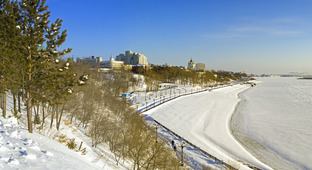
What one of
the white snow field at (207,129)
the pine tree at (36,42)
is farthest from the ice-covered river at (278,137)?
the pine tree at (36,42)

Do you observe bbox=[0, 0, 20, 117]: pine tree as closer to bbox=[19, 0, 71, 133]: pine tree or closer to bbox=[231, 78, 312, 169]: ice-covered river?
bbox=[19, 0, 71, 133]: pine tree

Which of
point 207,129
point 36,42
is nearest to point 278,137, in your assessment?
point 207,129

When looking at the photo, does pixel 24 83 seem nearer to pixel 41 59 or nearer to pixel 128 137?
pixel 41 59

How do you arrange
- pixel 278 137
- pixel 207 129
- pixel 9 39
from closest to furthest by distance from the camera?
pixel 9 39, pixel 278 137, pixel 207 129

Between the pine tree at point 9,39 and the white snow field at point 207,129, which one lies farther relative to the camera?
the white snow field at point 207,129

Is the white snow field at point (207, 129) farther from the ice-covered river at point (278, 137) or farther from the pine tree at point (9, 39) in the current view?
the pine tree at point (9, 39)

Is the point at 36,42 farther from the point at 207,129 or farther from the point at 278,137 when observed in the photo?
the point at 278,137

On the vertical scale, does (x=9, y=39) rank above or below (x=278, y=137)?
above

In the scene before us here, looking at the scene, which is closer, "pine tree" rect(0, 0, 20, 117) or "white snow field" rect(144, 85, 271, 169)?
"pine tree" rect(0, 0, 20, 117)

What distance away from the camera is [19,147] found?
7.32 metres

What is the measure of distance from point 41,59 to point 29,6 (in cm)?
309

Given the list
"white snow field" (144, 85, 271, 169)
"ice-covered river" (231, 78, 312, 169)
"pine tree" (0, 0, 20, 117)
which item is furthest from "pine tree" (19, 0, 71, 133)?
"ice-covered river" (231, 78, 312, 169)

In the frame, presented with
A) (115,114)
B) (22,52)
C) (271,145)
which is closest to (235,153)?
(271,145)

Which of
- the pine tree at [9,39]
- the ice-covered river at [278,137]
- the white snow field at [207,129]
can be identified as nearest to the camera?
the pine tree at [9,39]
